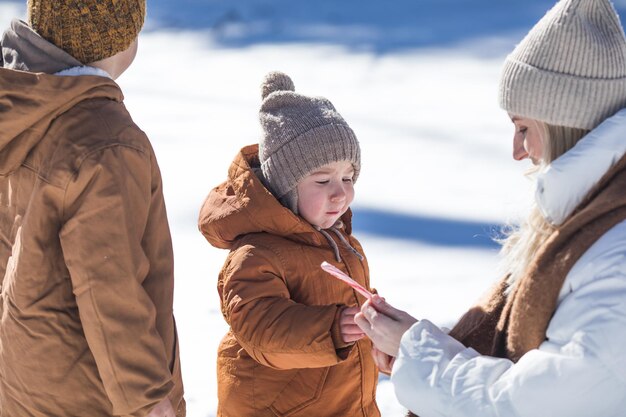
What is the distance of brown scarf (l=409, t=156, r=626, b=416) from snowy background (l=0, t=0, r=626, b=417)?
1825 mm

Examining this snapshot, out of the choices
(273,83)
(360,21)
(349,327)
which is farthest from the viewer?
(360,21)

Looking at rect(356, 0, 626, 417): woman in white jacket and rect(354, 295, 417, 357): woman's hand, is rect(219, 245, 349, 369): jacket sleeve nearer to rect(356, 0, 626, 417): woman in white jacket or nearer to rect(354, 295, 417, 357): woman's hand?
rect(354, 295, 417, 357): woman's hand

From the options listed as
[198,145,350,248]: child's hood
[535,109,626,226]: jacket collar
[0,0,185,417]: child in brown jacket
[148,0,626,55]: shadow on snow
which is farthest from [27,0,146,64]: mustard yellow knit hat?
[148,0,626,55]: shadow on snow

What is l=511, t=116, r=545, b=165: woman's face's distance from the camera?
175 cm

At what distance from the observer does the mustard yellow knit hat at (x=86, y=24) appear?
77.1 inches

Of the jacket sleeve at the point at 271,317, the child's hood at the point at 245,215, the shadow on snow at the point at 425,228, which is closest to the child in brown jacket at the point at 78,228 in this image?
the jacket sleeve at the point at 271,317

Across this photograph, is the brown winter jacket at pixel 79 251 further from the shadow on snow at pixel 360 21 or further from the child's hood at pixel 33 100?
the shadow on snow at pixel 360 21

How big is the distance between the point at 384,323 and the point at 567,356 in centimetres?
44

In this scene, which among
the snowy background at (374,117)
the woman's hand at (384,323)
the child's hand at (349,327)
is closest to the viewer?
the woman's hand at (384,323)

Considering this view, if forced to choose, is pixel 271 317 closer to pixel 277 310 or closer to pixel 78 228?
pixel 277 310

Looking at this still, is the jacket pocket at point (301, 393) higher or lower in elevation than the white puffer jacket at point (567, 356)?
lower

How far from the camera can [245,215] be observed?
248 centimetres

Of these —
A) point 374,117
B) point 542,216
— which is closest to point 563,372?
point 542,216

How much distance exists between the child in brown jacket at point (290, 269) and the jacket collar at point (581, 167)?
0.74m
